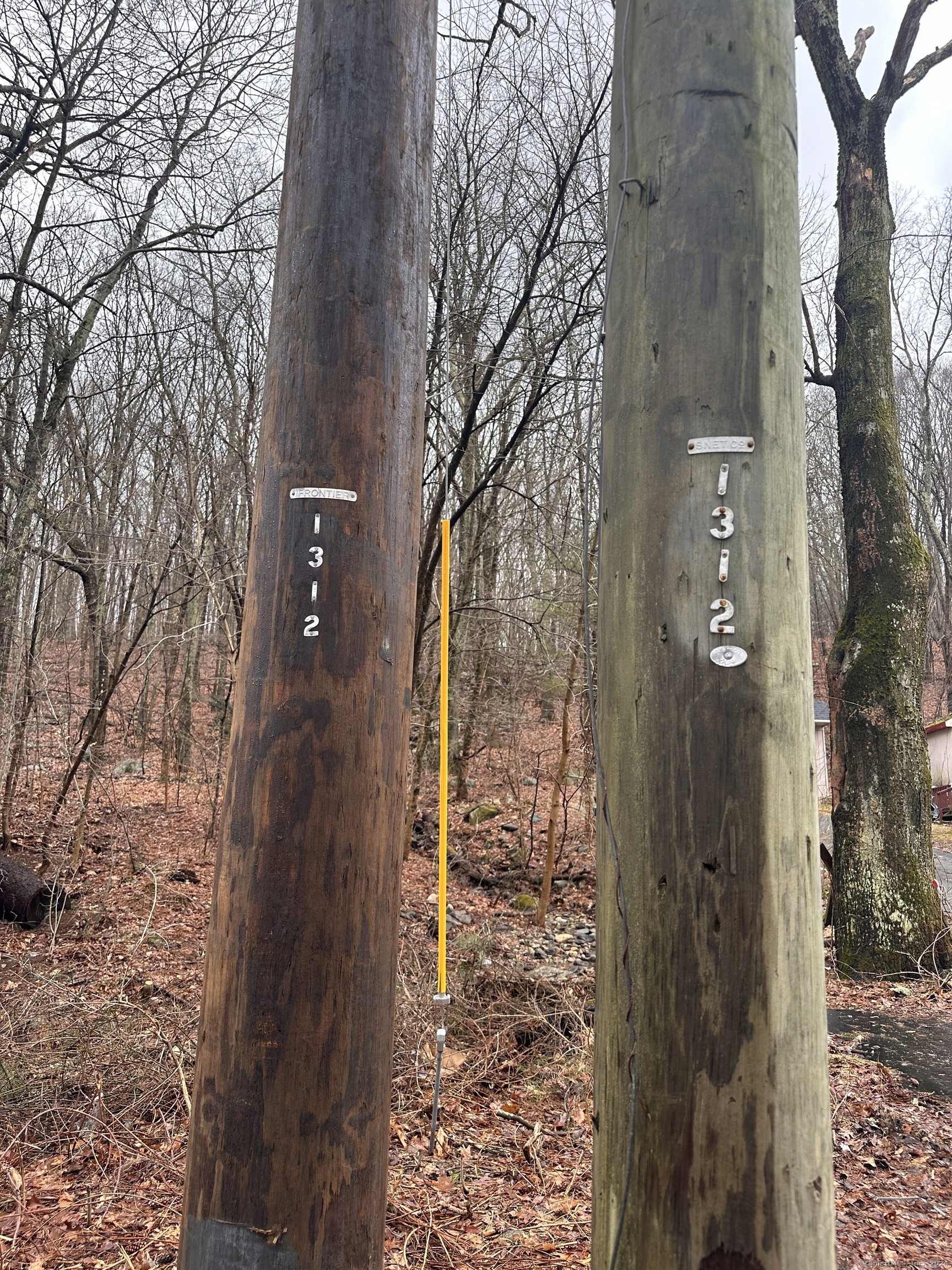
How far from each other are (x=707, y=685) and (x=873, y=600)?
7.45 m

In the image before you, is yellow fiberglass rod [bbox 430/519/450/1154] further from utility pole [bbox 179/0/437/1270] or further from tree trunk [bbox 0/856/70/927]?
tree trunk [bbox 0/856/70/927]

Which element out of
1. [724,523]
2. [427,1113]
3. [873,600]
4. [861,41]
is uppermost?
[861,41]

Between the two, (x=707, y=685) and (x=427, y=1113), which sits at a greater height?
(x=707, y=685)

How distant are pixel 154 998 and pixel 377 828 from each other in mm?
5268

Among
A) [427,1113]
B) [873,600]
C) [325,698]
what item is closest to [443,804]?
[325,698]

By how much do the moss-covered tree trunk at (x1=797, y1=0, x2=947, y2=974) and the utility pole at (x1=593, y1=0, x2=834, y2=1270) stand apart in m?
6.96

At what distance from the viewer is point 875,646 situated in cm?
808

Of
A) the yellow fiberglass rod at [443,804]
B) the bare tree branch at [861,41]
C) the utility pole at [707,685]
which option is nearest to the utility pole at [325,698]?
the utility pole at [707,685]

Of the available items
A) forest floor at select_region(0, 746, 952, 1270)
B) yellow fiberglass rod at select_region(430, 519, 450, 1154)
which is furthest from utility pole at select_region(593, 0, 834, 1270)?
forest floor at select_region(0, 746, 952, 1270)

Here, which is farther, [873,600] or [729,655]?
[873,600]

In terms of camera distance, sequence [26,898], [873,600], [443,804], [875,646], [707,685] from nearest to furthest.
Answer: [707,685] → [443,804] → [875,646] → [873,600] → [26,898]

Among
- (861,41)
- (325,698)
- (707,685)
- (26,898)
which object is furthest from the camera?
(861,41)

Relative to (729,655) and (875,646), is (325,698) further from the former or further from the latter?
(875,646)

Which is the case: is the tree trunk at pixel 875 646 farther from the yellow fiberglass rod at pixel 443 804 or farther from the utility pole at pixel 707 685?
the utility pole at pixel 707 685
